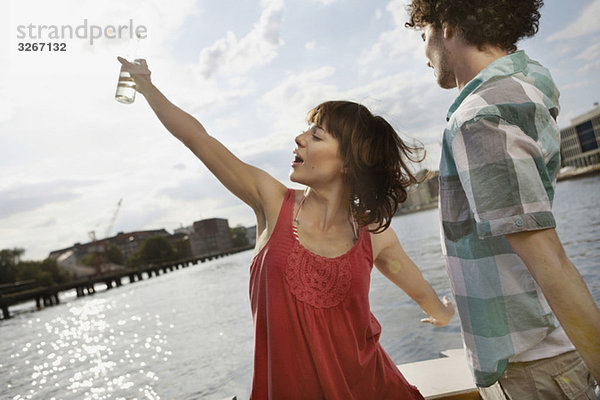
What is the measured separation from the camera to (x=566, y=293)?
0.94 metres

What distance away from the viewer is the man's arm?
0.93m

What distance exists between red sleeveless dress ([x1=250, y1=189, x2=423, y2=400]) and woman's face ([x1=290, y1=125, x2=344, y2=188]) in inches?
6.6

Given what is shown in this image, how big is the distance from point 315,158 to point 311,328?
0.70 metres

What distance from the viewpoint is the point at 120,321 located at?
1966 centimetres

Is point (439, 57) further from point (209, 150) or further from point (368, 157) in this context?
point (209, 150)

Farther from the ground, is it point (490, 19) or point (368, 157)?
point (490, 19)

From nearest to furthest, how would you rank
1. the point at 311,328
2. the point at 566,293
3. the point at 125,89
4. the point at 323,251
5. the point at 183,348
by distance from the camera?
the point at 566,293
the point at 311,328
the point at 323,251
the point at 125,89
the point at 183,348

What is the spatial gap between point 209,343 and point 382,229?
10330 mm

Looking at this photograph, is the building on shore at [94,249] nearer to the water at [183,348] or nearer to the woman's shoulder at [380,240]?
the water at [183,348]

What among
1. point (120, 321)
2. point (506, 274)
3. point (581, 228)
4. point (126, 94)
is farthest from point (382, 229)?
point (120, 321)

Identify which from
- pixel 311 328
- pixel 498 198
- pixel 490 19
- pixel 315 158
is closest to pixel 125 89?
pixel 315 158

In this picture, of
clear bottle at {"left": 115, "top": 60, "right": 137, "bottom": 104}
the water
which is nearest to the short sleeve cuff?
clear bottle at {"left": 115, "top": 60, "right": 137, "bottom": 104}

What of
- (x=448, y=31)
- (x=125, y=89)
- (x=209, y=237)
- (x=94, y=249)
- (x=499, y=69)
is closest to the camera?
(x=499, y=69)

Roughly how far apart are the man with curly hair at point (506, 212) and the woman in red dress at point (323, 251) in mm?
640
